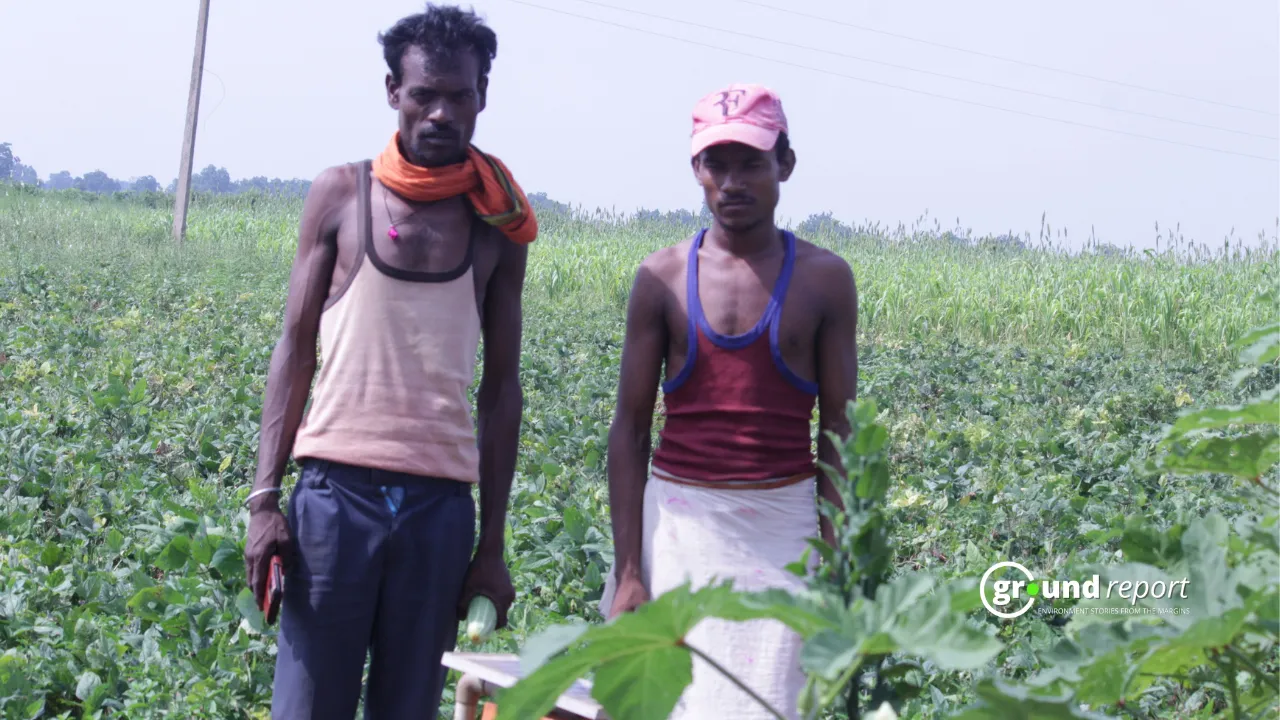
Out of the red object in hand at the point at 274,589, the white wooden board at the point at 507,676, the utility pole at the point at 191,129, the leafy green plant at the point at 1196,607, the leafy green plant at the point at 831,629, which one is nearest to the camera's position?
the leafy green plant at the point at 831,629

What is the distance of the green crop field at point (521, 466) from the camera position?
12.0 feet

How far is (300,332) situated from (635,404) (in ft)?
2.22

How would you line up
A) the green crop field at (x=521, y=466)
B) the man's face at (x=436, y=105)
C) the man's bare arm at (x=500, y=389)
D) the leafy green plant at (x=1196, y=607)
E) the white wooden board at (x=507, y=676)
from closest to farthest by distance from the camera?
the leafy green plant at (x=1196, y=607), the white wooden board at (x=507, y=676), the man's face at (x=436, y=105), the man's bare arm at (x=500, y=389), the green crop field at (x=521, y=466)

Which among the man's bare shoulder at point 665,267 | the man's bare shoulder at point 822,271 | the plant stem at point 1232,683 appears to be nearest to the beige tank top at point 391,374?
the man's bare shoulder at point 665,267

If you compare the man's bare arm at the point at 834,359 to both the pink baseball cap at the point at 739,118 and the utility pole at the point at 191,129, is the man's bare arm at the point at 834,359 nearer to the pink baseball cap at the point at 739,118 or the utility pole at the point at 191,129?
the pink baseball cap at the point at 739,118

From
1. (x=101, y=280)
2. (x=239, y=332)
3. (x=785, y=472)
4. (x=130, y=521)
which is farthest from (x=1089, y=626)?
(x=101, y=280)

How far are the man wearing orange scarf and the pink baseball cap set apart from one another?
1.46 ft

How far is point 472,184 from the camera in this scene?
2.69 meters

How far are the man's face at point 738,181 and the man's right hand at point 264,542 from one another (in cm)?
99

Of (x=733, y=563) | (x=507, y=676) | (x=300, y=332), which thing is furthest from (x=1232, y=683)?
(x=300, y=332)

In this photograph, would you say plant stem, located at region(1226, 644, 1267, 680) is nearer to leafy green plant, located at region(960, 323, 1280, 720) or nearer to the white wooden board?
Answer: leafy green plant, located at region(960, 323, 1280, 720)

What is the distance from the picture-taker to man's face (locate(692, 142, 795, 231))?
2.46 meters

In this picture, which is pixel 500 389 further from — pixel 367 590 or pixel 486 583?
pixel 367 590

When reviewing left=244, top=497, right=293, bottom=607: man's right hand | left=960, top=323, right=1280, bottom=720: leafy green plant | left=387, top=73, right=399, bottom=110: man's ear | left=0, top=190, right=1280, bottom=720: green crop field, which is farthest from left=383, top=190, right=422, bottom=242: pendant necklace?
left=960, top=323, right=1280, bottom=720: leafy green plant
